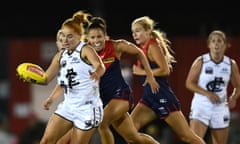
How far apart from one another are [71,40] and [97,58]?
41cm

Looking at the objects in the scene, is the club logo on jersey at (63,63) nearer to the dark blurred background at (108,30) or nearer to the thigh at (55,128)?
the thigh at (55,128)

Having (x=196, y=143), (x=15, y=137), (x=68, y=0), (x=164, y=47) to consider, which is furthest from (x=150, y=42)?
(x=68, y=0)

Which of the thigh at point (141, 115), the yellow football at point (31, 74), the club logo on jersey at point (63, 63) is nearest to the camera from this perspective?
the club logo on jersey at point (63, 63)

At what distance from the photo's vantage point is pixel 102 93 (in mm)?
12727

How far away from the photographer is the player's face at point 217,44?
1361cm

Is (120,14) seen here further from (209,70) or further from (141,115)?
(141,115)

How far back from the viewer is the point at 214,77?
543 inches

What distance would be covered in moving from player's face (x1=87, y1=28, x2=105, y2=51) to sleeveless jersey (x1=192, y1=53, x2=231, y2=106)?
179 cm

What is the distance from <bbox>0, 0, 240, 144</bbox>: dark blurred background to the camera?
19.4 m

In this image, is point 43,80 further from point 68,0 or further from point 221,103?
point 68,0

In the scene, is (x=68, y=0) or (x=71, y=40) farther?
(x=68, y=0)

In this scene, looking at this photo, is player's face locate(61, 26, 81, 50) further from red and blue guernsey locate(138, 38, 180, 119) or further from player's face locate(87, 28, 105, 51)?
red and blue guernsey locate(138, 38, 180, 119)

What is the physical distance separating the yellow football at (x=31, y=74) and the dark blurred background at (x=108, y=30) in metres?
4.94

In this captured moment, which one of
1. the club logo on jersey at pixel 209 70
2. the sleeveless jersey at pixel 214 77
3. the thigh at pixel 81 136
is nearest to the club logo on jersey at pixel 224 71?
the sleeveless jersey at pixel 214 77
